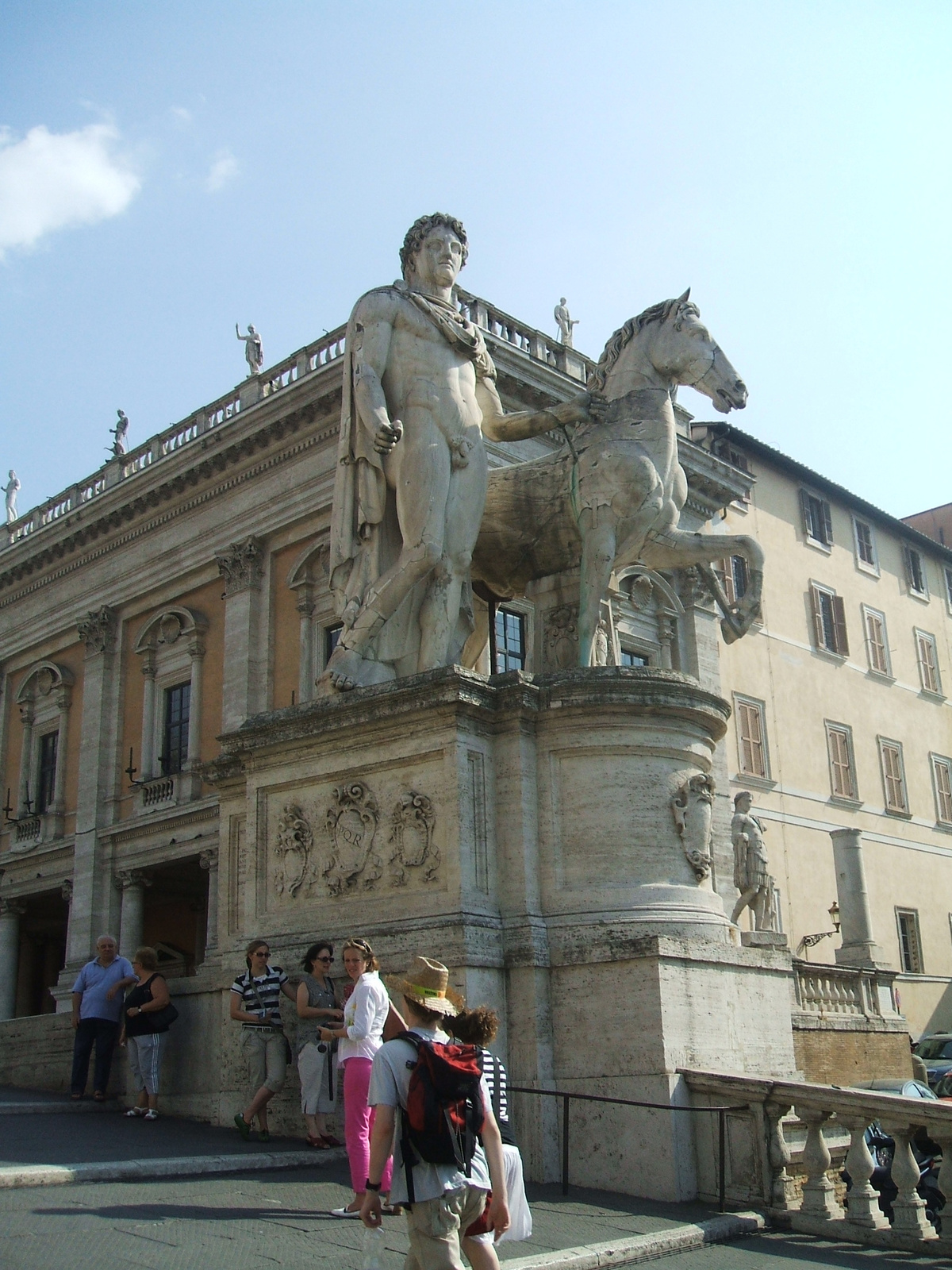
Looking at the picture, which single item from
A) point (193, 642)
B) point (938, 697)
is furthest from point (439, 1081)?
point (938, 697)

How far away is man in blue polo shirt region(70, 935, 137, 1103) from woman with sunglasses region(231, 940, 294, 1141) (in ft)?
7.20

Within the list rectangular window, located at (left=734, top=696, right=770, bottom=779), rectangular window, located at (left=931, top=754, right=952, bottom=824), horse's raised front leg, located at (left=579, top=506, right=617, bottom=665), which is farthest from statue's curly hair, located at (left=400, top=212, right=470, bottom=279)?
rectangular window, located at (left=931, top=754, right=952, bottom=824)

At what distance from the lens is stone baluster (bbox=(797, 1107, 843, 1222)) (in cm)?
702

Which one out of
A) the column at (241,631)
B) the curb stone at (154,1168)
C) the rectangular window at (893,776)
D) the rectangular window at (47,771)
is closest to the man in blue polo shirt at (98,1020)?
the curb stone at (154,1168)

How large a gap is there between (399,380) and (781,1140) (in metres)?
5.68

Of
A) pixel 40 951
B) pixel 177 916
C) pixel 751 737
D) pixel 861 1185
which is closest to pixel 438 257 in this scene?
pixel 861 1185

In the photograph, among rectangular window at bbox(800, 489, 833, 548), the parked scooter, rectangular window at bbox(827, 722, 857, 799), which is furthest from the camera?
rectangular window at bbox(800, 489, 833, 548)

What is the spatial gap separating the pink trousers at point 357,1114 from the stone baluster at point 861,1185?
2.57m

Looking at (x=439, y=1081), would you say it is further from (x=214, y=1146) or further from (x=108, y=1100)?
(x=108, y=1100)

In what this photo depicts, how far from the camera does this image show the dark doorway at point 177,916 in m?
33.4

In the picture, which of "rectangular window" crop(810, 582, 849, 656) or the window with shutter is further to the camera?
the window with shutter

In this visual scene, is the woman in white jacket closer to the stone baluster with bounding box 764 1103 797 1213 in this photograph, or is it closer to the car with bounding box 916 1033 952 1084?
the stone baluster with bounding box 764 1103 797 1213

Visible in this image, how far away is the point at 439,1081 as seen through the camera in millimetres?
4426

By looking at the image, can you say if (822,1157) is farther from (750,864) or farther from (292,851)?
(750,864)
